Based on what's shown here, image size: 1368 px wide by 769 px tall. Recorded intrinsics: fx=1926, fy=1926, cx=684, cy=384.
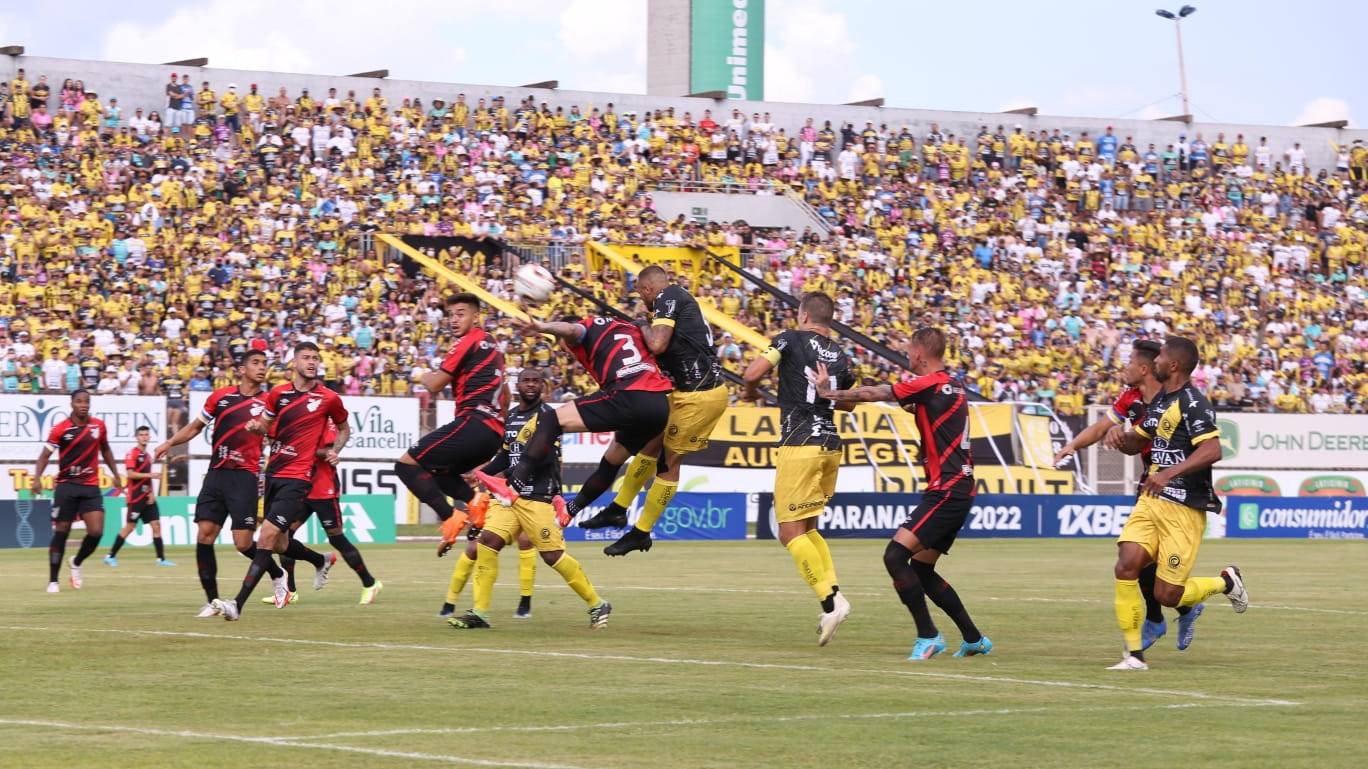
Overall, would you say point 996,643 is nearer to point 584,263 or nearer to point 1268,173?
point 584,263

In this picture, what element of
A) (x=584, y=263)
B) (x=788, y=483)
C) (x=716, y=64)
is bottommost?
(x=788, y=483)

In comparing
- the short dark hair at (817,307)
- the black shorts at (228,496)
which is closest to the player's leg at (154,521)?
the black shorts at (228,496)

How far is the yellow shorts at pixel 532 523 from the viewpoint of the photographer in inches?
661

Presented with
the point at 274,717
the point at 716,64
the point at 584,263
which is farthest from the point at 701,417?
the point at 716,64

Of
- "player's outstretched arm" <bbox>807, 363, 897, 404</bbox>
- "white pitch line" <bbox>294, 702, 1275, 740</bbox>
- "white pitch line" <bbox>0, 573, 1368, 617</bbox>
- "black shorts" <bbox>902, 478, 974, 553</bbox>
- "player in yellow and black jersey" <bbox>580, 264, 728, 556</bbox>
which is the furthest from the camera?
"white pitch line" <bbox>0, 573, 1368, 617</bbox>

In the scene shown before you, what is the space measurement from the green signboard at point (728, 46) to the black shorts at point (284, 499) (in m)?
58.1

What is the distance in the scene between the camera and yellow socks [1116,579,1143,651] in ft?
43.8

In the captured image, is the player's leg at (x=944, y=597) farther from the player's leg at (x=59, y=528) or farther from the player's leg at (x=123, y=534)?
the player's leg at (x=123, y=534)

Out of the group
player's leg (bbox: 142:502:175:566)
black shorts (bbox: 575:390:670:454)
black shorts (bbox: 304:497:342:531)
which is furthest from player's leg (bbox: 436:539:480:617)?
player's leg (bbox: 142:502:175:566)

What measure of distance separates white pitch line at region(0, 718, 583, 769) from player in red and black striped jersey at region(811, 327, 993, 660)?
224 inches

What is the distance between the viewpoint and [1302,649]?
15273mm

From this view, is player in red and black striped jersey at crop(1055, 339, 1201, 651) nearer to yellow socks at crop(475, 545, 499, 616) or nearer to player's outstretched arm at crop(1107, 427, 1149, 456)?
player's outstretched arm at crop(1107, 427, 1149, 456)

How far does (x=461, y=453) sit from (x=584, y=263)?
31063 mm

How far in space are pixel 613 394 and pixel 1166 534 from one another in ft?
15.2
